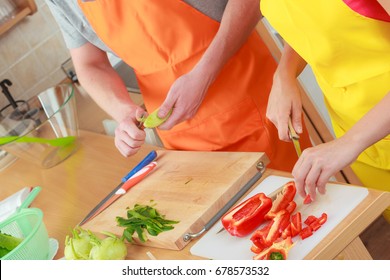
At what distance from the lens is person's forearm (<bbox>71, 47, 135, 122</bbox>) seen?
1741 millimetres

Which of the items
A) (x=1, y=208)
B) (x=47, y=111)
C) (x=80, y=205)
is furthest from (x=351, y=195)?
(x=47, y=111)

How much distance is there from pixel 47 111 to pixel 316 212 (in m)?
1.29

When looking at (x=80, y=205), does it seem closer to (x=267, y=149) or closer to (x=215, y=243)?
(x=267, y=149)

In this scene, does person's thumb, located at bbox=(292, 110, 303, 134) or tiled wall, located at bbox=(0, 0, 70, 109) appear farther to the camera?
tiled wall, located at bbox=(0, 0, 70, 109)

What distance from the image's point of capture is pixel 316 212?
114cm

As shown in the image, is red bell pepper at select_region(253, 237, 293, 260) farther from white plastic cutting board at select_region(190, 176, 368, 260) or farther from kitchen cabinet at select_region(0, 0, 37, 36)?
kitchen cabinet at select_region(0, 0, 37, 36)

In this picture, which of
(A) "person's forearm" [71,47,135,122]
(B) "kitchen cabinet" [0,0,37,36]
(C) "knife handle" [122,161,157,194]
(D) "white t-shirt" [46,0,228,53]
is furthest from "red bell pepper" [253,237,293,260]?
(B) "kitchen cabinet" [0,0,37,36]

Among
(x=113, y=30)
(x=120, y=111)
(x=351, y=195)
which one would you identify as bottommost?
(x=351, y=195)

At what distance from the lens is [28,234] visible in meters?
1.57

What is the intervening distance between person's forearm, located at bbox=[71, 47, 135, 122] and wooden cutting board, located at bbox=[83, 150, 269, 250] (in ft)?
0.71

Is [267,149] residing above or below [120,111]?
below

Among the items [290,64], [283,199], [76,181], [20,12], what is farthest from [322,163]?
[20,12]
